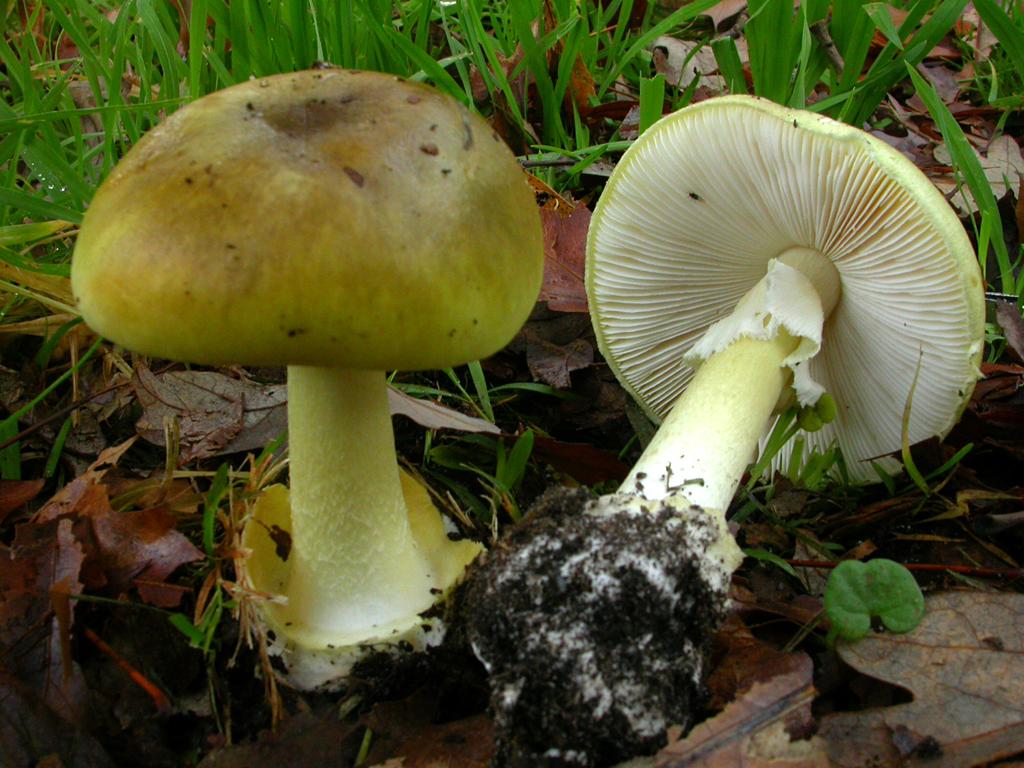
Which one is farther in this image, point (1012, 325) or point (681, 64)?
point (681, 64)

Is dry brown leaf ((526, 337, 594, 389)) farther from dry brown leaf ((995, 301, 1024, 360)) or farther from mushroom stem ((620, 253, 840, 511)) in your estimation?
dry brown leaf ((995, 301, 1024, 360))

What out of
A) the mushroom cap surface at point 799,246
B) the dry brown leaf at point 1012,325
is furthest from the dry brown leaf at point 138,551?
the dry brown leaf at point 1012,325

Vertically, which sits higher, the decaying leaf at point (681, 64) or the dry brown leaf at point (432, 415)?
the decaying leaf at point (681, 64)

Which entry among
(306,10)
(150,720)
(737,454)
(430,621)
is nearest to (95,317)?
(150,720)

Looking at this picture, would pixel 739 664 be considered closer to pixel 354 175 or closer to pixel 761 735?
pixel 761 735

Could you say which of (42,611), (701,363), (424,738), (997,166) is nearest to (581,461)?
(701,363)

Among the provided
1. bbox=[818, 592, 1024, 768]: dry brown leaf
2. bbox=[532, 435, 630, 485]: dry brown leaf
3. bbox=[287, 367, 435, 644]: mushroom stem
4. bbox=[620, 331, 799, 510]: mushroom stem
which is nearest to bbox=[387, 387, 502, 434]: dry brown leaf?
bbox=[532, 435, 630, 485]: dry brown leaf

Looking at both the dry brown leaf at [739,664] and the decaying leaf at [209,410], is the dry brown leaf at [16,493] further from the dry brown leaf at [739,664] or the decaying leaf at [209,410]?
the dry brown leaf at [739,664]
